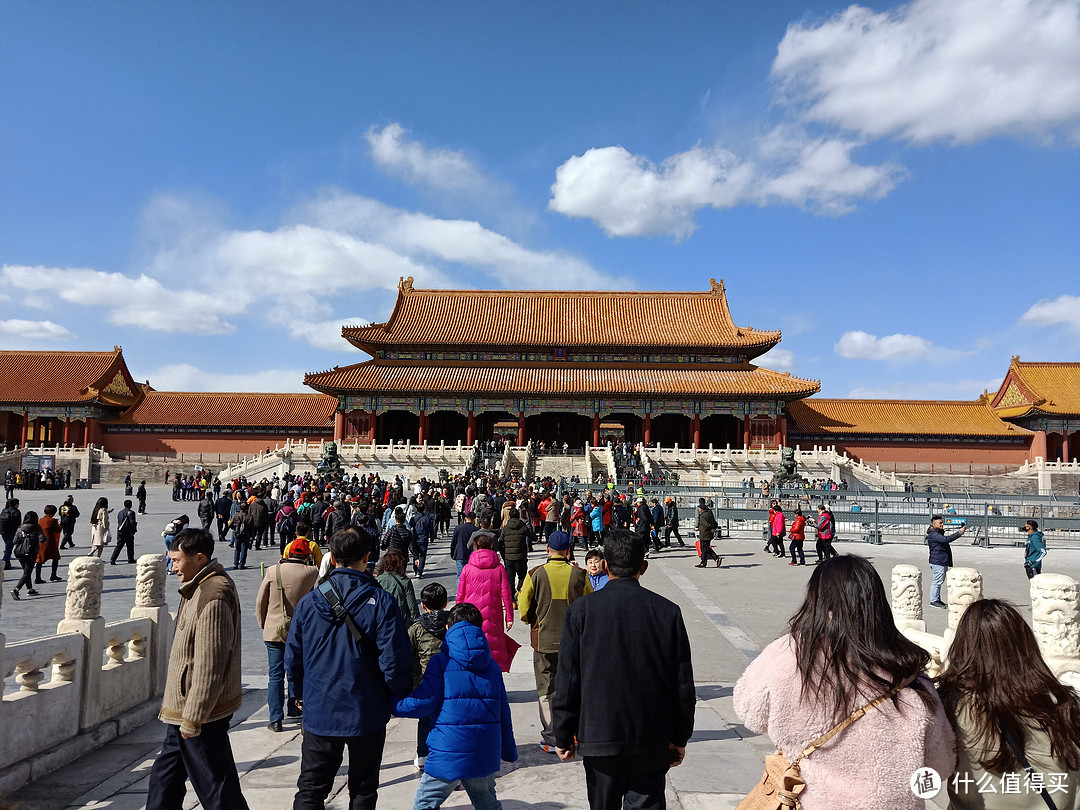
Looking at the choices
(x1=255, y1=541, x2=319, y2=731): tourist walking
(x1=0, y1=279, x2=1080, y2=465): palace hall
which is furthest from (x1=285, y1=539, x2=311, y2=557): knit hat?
(x1=0, y1=279, x2=1080, y2=465): palace hall

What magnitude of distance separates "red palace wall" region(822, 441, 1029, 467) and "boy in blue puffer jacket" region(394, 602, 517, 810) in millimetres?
38915

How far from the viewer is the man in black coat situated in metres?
3.07

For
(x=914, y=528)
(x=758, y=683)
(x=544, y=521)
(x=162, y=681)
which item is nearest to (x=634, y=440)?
(x=914, y=528)

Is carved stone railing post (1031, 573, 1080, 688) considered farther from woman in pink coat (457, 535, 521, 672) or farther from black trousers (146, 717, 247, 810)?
black trousers (146, 717, 247, 810)

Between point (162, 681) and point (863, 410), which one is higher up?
point (863, 410)

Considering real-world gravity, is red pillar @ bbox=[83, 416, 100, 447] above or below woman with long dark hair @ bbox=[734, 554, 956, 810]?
above

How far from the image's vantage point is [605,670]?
10.1ft

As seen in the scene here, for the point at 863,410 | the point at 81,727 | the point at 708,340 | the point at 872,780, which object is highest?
the point at 708,340

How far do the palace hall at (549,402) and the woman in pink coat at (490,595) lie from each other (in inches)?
1305

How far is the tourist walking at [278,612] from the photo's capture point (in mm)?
5512

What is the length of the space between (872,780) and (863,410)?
42998 millimetres

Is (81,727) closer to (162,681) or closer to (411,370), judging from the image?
(162,681)

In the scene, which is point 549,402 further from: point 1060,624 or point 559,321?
point 1060,624

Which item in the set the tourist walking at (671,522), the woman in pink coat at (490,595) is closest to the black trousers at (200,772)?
the woman in pink coat at (490,595)
